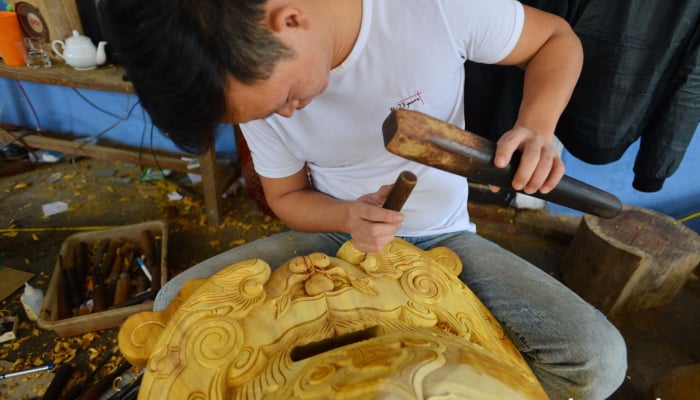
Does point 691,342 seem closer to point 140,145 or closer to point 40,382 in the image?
point 40,382

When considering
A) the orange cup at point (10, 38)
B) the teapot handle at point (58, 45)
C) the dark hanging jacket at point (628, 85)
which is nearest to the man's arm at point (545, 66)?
the dark hanging jacket at point (628, 85)

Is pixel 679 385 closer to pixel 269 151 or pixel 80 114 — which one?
pixel 269 151

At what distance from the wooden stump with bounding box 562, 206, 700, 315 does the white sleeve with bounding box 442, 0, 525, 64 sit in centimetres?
140

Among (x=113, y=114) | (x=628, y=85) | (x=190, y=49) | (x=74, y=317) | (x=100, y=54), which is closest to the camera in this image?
(x=190, y=49)

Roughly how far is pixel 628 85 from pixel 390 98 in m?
0.87

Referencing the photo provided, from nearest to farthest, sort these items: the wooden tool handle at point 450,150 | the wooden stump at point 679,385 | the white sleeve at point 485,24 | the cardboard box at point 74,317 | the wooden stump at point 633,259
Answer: the wooden tool handle at point 450,150, the white sleeve at point 485,24, the wooden stump at point 679,385, the cardboard box at point 74,317, the wooden stump at point 633,259

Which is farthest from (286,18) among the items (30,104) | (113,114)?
(30,104)

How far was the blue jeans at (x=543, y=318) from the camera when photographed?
103cm

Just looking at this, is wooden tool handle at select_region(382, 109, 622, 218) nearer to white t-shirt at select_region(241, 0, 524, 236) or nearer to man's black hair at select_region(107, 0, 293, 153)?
man's black hair at select_region(107, 0, 293, 153)

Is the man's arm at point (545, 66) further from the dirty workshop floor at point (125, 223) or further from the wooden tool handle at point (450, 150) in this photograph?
the dirty workshop floor at point (125, 223)

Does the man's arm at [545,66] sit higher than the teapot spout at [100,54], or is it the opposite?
the man's arm at [545,66]

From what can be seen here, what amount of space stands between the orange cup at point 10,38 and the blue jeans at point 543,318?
1963mm

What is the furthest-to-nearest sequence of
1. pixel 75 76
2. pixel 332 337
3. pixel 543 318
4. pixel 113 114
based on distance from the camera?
pixel 113 114
pixel 75 76
pixel 543 318
pixel 332 337

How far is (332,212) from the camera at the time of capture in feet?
4.04
